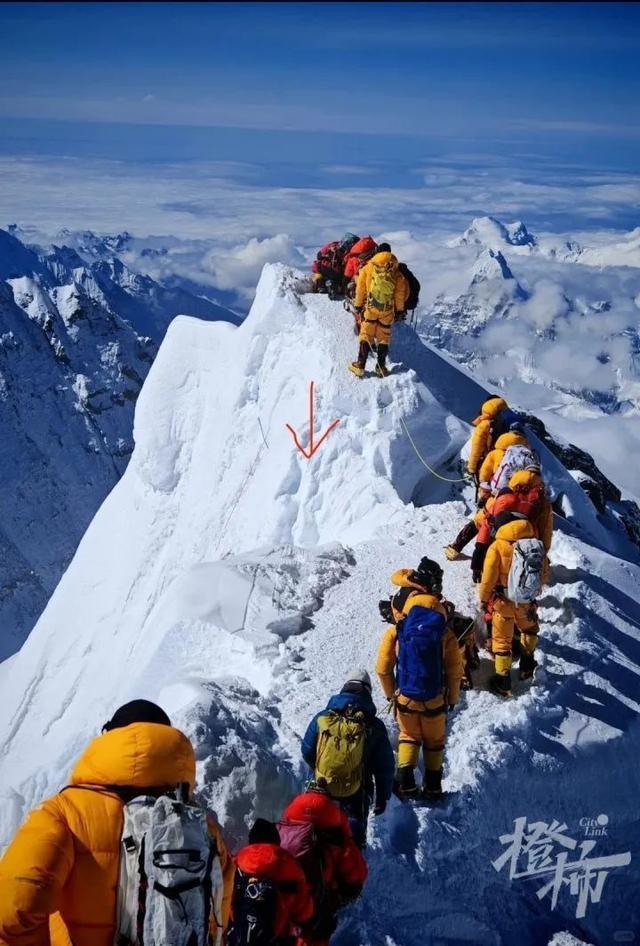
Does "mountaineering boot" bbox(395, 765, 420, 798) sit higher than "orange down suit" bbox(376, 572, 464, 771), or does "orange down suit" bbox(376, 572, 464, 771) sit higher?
"orange down suit" bbox(376, 572, 464, 771)

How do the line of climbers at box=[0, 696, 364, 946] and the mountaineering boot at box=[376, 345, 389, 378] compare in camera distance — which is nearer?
the line of climbers at box=[0, 696, 364, 946]

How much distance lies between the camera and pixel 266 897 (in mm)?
5078

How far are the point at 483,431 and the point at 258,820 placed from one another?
25.7ft

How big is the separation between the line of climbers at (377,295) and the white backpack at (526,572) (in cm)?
871

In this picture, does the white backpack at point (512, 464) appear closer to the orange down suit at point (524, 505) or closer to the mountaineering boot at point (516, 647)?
the orange down suit at point (524, 505)

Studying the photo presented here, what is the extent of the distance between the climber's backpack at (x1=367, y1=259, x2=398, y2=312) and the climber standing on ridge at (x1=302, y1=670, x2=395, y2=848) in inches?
424

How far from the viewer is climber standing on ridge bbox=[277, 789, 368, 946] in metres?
→ 5.64

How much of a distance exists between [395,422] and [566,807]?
9425 mm

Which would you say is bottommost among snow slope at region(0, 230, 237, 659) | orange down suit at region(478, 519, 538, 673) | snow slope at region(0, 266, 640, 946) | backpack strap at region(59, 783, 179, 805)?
snow slope at region(0, 230, 237, 659)

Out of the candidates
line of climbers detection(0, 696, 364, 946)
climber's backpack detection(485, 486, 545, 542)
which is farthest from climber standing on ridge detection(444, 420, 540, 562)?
line of climbers detection(0, 696, 364, 946)

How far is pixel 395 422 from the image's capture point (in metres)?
16.4

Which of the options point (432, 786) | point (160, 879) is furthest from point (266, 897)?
point (432, 786)

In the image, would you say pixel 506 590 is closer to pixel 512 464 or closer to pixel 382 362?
pixel 512 464

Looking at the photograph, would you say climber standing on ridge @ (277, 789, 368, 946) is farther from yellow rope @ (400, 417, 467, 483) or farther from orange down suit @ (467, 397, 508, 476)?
yellow rope @ (400, 417, 467, 483)
